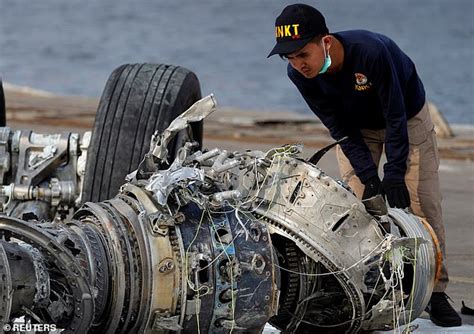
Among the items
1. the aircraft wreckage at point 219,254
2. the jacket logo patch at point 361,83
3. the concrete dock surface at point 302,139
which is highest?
the jacket logo patch at point 361,83

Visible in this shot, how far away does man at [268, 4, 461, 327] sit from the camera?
20.6ft

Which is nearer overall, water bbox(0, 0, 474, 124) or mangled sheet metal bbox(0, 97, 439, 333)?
mangled sheet metal bbox(0, 97, 439, 333)

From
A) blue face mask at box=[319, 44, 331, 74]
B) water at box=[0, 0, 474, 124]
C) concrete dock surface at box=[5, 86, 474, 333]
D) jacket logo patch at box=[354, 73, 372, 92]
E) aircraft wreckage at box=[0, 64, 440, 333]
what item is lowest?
water at box=[0, 0, 474, 124]

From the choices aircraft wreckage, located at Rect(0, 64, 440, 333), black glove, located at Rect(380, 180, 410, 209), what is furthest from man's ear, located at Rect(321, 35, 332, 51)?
black glove, located at Rect(380, 180, 410, 209)

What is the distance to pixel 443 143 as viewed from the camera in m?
13.7

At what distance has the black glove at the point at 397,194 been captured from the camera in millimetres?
6449

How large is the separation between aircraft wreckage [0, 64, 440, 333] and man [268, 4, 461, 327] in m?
0.48

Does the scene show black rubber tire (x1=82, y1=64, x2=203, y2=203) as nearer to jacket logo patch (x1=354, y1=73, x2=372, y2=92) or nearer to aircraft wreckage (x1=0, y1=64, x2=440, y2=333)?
jacket logo patch (x1=354, y1=73, x2=372, y2=92)

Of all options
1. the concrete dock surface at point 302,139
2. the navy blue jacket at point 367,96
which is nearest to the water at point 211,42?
the concrete dock surface at point 302,139

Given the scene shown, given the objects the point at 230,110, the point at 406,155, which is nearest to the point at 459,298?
the point at 406,155

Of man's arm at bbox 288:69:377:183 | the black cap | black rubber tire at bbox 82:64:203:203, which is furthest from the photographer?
black rubber tire at bbox 82:64:203:203

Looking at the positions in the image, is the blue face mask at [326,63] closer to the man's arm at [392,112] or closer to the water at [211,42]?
the man's arm at [392,112]

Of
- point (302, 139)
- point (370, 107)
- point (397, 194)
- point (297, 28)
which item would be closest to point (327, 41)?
point (297, 28)

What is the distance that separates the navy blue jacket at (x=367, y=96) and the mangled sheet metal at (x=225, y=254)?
23.4 inches
